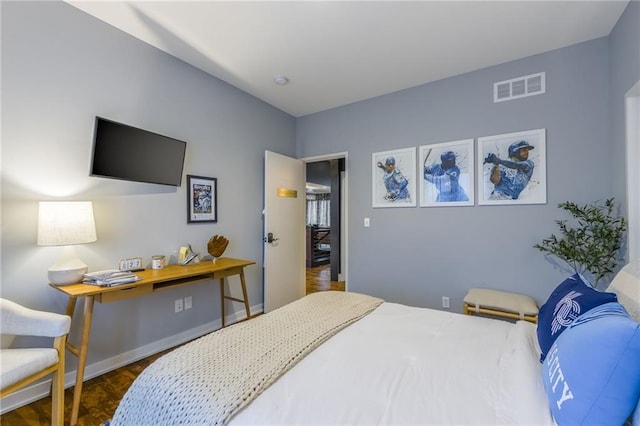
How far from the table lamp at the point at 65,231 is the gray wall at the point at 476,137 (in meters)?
2.64

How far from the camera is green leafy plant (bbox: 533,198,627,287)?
2.08 metres

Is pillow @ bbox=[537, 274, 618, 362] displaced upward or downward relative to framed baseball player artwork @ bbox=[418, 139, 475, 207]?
downward

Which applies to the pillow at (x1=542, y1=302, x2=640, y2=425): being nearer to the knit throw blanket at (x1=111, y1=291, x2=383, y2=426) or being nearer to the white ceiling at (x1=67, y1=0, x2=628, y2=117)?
the knit throw blanket at (x1=111, y1=291, x2=383, y2=426)

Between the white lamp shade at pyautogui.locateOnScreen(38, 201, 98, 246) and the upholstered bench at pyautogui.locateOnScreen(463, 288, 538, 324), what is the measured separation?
3.04m

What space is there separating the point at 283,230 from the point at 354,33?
7.59 ft

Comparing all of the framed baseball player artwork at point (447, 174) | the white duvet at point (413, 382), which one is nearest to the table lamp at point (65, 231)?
the white duvet at point (413, 382)

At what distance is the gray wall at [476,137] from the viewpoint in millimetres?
2320

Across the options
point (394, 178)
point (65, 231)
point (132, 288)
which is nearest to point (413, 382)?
point (132, 288)

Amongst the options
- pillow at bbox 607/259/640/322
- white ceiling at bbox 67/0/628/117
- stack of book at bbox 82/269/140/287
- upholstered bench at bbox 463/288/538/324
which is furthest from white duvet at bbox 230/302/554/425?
white ceiling at bbox 67/0/628/117

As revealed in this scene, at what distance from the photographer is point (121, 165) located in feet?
7.18

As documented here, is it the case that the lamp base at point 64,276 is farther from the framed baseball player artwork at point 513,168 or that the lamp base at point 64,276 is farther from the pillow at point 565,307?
the framed baseball player artwork at point 513,168

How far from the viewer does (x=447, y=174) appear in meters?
2.96

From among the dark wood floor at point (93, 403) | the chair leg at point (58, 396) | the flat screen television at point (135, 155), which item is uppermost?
the flat screen television at point (135, 155)

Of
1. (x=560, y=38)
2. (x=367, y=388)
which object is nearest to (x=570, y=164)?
(x=560, y=38)
